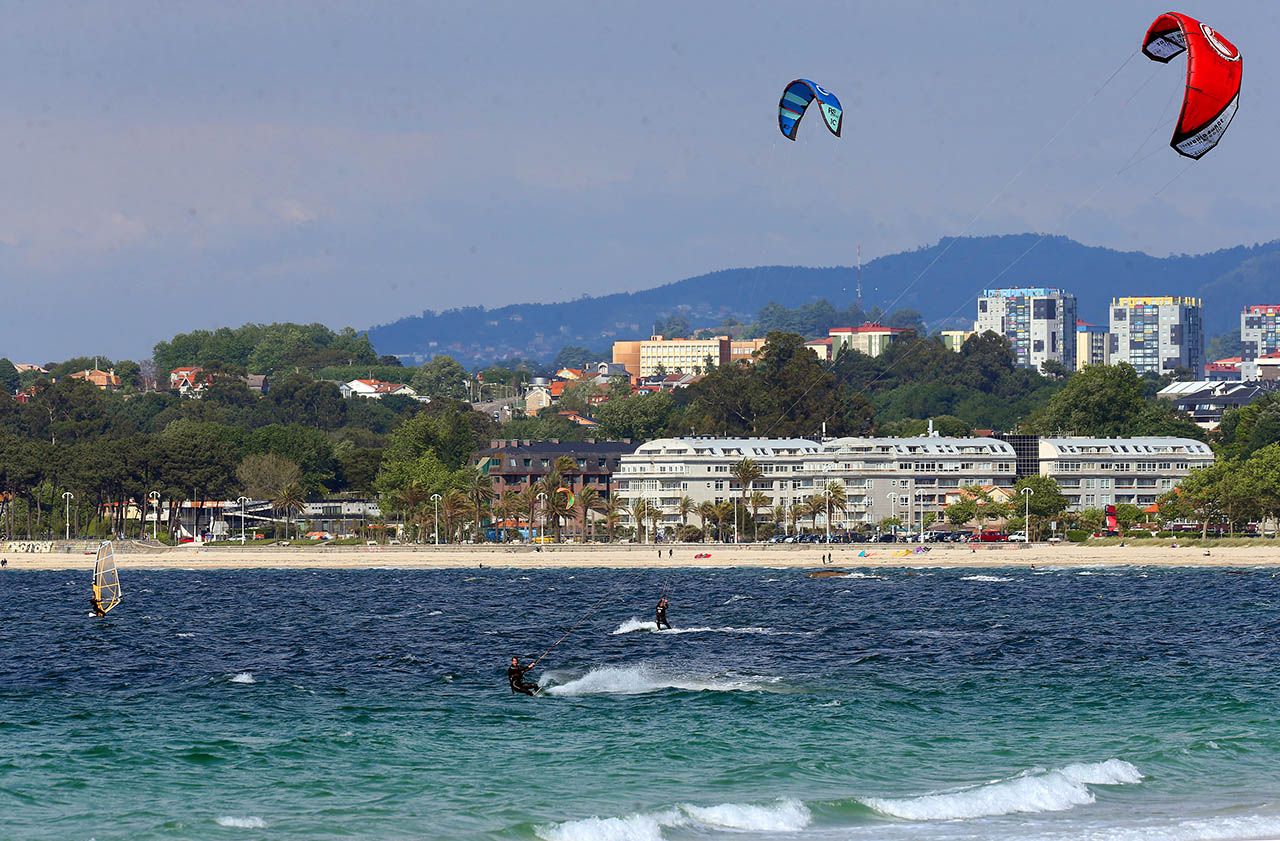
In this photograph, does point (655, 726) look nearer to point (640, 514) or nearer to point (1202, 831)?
point (1202, 831)

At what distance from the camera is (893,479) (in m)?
136

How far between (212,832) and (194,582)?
246ft

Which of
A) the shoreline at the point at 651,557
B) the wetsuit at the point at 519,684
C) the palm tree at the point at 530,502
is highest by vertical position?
the palm tree at the point at 530,502

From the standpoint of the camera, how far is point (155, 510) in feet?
474

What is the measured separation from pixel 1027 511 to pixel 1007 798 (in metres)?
87.7

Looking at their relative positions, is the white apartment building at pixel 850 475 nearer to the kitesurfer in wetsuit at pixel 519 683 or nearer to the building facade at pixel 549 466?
the building facade at pixel 549 466

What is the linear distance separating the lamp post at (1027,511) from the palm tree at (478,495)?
36.7m

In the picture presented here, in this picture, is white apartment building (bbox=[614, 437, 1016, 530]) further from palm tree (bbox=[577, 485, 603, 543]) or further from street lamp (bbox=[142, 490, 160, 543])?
street lamp (bbox=[142, 490, 160, 543])

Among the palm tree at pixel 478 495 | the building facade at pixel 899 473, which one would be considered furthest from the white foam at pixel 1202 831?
the building facade at pixel 899 473

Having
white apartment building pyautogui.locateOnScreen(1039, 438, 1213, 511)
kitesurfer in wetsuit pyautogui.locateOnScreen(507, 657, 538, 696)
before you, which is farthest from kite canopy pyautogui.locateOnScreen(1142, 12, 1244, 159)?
white apartment building pyautogui.locateOnScreen(1039, 438, 1213, 511)

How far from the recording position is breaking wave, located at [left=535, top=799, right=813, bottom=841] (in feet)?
84.8

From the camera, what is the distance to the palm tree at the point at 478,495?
12923 cm

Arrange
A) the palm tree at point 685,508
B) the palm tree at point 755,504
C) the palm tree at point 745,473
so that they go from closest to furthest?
1. the palm tree at point 755,504
2. the palm tree at point 685,508
3. the palm tree at point 745,473

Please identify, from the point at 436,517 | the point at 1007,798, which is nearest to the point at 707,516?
the point at 436,517
